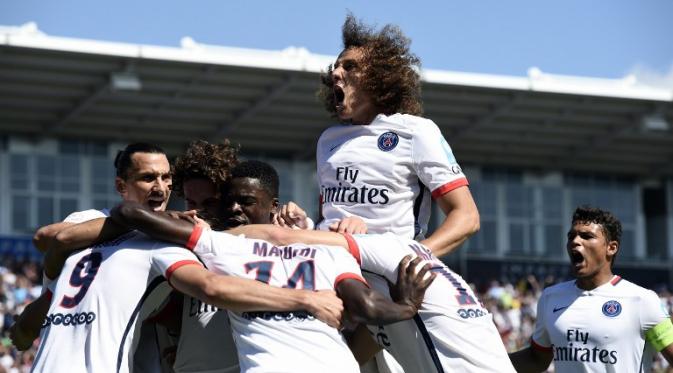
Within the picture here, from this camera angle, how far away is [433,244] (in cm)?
Answer: 689

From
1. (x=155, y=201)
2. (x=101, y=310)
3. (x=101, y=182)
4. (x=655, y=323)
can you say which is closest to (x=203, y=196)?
(x=155, y=201)

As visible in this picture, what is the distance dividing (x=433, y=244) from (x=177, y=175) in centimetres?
178

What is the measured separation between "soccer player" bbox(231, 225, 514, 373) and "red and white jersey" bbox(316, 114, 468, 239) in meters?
0.44

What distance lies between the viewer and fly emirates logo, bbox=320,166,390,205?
23.1ft

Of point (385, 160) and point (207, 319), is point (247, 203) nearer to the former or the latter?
point (207, 319)

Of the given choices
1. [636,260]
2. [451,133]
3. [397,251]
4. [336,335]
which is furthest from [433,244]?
[636,260]

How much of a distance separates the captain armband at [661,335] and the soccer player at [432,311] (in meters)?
3.14

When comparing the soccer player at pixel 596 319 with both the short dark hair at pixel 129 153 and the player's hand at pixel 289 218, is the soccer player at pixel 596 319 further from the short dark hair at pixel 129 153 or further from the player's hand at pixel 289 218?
the short dark hair at pixel 129 153

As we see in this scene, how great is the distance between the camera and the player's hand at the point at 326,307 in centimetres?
603

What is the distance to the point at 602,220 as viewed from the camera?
32.3 feet

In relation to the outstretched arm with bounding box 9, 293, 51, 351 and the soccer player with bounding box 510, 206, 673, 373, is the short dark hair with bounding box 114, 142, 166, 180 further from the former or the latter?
the soccer player with bounding box 510, 206, 673, 373

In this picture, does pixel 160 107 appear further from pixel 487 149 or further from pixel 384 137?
pixel 384 137

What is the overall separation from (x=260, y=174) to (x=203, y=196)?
83cm

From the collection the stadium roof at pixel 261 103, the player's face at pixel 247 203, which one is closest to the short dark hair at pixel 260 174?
the player's face at pixel 247 203
